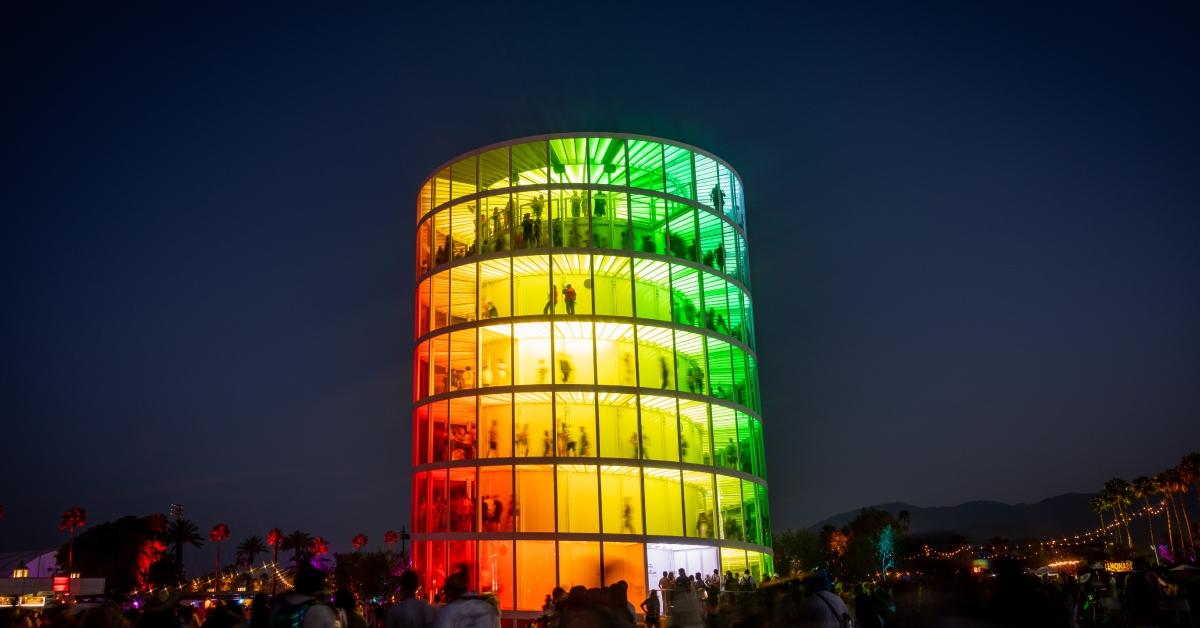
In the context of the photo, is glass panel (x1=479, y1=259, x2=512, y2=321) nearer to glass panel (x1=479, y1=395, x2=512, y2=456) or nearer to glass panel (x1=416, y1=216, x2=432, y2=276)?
glass panel (x1=479, y1=395, x2=512, y2=456)

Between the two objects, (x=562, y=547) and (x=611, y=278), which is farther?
(x=611, y=278)

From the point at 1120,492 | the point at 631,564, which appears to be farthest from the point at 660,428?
the point at 1120,492

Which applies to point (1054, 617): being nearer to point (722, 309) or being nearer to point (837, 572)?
point (722, 309)

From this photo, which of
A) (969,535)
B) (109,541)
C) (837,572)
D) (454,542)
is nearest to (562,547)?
(454,542)

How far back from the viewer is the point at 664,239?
49.2m

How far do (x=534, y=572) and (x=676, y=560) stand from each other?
6.90 meters

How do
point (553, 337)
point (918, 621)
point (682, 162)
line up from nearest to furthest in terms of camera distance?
point (918, 621) < point (553, 337) < point (682, 162)

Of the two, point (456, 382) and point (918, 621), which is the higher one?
point (456, 382)

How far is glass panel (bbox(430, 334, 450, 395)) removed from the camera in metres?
48.5

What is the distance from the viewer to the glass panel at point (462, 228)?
49.8 metres

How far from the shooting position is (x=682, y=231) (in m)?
51.0

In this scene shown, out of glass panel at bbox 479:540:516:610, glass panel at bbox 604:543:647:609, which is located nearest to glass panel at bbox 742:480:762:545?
glass panel at bbox 604:543:647:609

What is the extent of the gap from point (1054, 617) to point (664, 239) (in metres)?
41.0

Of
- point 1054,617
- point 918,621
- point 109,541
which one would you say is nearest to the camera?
point 918,621
